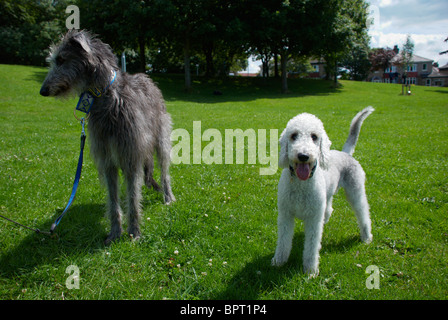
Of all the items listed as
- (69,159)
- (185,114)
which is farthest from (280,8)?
(69,159)

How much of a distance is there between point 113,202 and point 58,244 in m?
0.84

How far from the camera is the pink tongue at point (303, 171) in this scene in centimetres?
293

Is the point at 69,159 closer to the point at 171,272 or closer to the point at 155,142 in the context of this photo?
the point at 155,142

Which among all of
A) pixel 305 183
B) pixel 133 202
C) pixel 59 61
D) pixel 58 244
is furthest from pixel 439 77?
pixel 58 244

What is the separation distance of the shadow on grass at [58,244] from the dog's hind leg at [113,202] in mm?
209

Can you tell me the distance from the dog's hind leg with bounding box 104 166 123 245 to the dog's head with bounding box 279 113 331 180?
7.96 feet

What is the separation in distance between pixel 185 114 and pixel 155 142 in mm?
10448

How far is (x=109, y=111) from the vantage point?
12.1 feet

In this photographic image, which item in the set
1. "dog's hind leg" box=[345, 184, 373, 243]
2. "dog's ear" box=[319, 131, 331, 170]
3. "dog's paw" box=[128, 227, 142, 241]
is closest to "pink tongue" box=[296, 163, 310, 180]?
"dog's ear" box=[319, 131, 331, 170]

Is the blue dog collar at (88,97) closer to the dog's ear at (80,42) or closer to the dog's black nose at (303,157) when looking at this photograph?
the dog's ear at (80,42)

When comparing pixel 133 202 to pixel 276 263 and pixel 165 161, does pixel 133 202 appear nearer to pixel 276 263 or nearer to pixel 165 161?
pixel 165 161

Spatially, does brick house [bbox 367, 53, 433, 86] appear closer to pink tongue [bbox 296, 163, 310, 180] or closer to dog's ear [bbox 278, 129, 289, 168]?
dog's ear [bbox 278, 129, 289, 168]

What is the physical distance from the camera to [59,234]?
385cm
